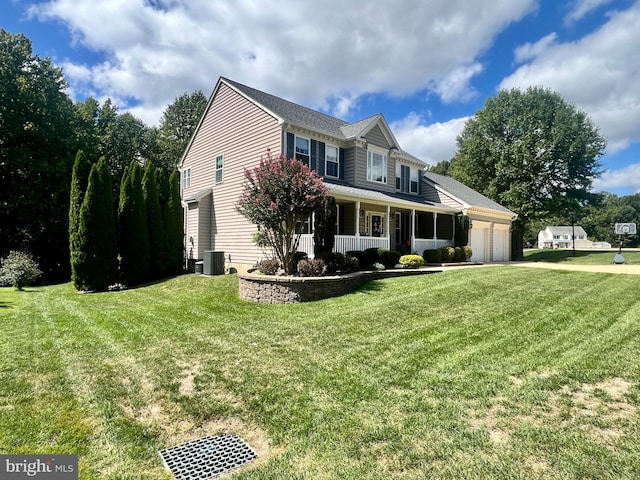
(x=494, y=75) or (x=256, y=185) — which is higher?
(x=494, y=75)

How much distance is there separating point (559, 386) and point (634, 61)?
13.0m

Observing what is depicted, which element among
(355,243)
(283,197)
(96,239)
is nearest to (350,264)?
(355,243)

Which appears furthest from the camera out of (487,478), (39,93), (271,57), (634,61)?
(39,93)

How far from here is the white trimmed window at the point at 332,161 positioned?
52.1 feet

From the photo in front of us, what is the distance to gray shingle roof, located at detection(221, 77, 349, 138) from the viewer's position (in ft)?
48.5

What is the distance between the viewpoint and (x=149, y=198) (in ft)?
51.6

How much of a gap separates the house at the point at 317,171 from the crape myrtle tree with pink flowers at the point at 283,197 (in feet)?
7.10

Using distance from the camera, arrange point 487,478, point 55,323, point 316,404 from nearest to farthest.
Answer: point 487,478 < point 316,404 < point 55,323

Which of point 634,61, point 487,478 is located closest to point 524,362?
point 487,478

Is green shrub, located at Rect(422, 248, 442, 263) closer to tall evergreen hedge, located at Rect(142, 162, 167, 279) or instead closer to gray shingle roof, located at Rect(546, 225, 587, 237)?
tall evergreen hedge, located at Rect(142, 162, 167, 279)

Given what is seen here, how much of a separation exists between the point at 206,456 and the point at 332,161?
572 inches

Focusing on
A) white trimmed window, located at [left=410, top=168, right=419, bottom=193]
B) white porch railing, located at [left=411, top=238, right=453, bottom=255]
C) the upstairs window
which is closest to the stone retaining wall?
the upstairs window

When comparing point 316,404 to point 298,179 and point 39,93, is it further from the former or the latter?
point 39,93

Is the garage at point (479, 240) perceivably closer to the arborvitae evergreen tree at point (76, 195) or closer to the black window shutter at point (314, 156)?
the black window shutter at point (314, 156)
